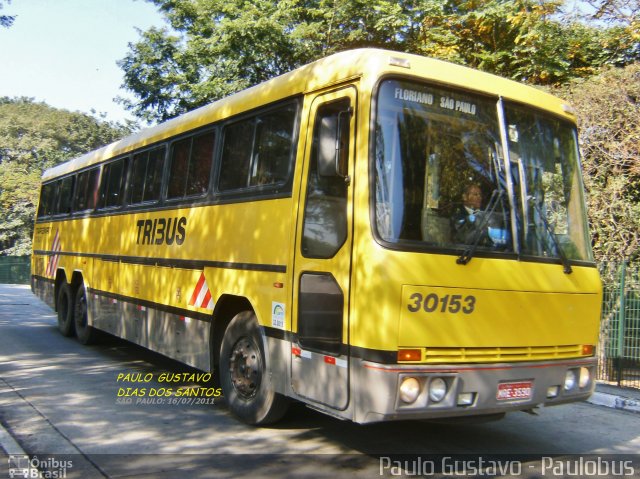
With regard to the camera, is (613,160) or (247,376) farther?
(613,160)

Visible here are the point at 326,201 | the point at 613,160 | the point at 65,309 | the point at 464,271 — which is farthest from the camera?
the point at 65,309

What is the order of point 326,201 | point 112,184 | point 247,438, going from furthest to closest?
point 112,184 → point 247,438 → point 326,201

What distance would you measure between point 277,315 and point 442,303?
64.6 inches

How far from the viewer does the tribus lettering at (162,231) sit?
7480 mm

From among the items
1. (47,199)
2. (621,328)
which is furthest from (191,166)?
(47,199)

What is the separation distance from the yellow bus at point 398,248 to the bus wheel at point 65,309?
20.0 ft

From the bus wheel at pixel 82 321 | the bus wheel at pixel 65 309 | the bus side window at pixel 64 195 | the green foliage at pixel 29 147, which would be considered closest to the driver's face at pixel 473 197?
the bus wheel at pixel 82 321

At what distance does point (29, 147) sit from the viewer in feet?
147

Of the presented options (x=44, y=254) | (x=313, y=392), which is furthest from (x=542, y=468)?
(x=44, y=254)

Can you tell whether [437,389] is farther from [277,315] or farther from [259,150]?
→ [259,150]

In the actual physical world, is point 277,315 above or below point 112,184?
below

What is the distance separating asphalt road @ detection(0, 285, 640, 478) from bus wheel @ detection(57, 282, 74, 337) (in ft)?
11.6

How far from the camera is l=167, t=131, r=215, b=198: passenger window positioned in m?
7.14

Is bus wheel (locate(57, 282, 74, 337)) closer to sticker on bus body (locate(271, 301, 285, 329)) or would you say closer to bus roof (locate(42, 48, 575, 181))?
bus roof (locate(42, 48, 575, 181))
